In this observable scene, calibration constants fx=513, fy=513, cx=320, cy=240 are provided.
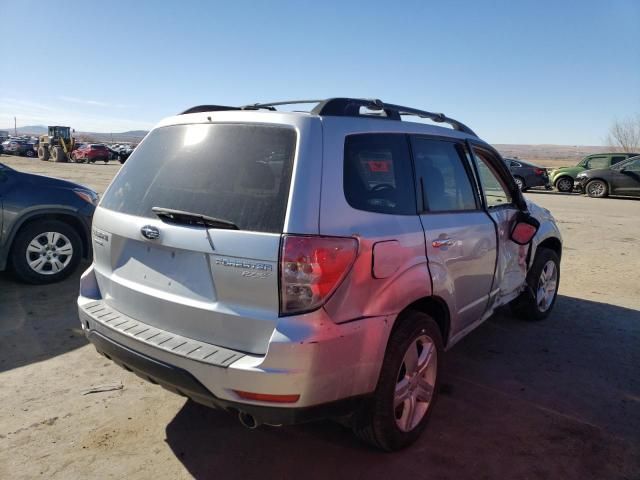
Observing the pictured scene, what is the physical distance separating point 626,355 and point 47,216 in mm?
6154

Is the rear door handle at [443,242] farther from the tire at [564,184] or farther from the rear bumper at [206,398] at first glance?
the tire at [564,184]

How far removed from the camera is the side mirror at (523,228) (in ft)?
13.5

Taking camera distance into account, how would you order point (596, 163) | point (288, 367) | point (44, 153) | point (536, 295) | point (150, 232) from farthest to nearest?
1. point (44, 153)
2. point (596, 163)
3. point (536, 295)
4. point (150, 232)
5. point (288, 367)

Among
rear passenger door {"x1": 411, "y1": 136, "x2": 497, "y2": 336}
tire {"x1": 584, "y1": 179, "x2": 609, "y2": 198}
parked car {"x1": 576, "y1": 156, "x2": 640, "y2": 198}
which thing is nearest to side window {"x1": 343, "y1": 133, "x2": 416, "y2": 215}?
rear passenger door {"x1": 411, "y1": 136, "x2": 497, "y2": 336}

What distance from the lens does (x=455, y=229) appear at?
322 centimetres

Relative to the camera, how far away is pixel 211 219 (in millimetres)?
2422

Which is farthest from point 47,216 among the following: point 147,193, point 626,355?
point 626,355

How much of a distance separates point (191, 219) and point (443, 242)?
1.48 metres

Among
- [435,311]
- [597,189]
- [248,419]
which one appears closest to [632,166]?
[597,189]

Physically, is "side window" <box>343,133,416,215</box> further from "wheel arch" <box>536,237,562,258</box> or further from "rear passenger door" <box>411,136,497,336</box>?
"wheel arch" <box>536,237,562,258</box>

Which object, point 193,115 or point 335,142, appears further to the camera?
point 193,115

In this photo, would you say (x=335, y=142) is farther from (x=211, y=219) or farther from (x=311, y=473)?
(x=311, y=473)

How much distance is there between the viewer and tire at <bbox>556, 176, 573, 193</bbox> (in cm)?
2333

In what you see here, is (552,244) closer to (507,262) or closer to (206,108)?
(507,262)
